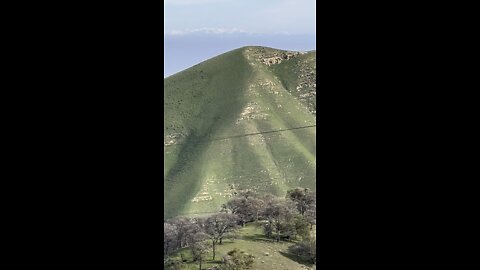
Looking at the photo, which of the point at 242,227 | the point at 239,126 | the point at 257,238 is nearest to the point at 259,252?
the point at 257,238

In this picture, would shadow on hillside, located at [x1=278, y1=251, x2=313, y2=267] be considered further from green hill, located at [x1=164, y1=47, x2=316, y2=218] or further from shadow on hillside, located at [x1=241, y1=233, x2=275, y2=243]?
green hill, located at [x1=164, y1=47, x2=316, y2=218]

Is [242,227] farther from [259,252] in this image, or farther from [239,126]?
[239,126]

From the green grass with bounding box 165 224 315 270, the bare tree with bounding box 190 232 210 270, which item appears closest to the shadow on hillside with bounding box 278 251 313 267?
the green grass with bounding box 165 224 315 270

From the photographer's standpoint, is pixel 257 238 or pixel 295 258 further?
pixel 257 238

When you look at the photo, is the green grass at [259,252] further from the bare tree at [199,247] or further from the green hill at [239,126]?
the green hill at [239,126]

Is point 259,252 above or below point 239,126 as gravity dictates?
below

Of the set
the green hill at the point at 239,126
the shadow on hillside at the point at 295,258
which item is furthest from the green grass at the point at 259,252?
the green hill at the point at 239,126
